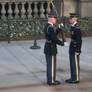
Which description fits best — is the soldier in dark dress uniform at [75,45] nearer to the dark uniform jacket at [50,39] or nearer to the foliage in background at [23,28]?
the dark uniform jacket at [50,39]

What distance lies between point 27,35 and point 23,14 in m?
3.10

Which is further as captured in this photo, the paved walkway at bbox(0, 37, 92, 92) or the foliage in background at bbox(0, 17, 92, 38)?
the foliage in background at bbox(0, 17, 92, 38)

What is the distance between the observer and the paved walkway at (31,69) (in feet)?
23.5

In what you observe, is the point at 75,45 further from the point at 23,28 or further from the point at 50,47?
the point at 23,28

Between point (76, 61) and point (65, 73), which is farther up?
point (76, 61)

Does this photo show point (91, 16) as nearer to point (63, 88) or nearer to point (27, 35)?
point (27, 35)

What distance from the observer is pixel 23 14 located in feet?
54.3

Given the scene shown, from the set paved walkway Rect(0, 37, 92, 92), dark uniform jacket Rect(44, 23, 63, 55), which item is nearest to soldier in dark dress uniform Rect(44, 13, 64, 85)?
dark uniform jacket Rect(44, 23, 63, 55)

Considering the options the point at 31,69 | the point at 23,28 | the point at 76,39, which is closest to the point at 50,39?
the point at 76,39

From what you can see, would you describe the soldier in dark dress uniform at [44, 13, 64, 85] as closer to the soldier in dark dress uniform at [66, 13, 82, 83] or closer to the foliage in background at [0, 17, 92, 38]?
the soldier in dark dress uniform at [66, 13, 82, 83]

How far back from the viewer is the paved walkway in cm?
716

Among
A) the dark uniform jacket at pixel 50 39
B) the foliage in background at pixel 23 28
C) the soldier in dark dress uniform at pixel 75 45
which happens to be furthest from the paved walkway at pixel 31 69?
the foliage in background at pixel 23 28

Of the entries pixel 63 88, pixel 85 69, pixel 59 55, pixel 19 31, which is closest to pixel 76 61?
pixel 63 88

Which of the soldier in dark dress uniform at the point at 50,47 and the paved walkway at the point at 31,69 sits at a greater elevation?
the soldier in dark dress uniform at the point at 50,47
